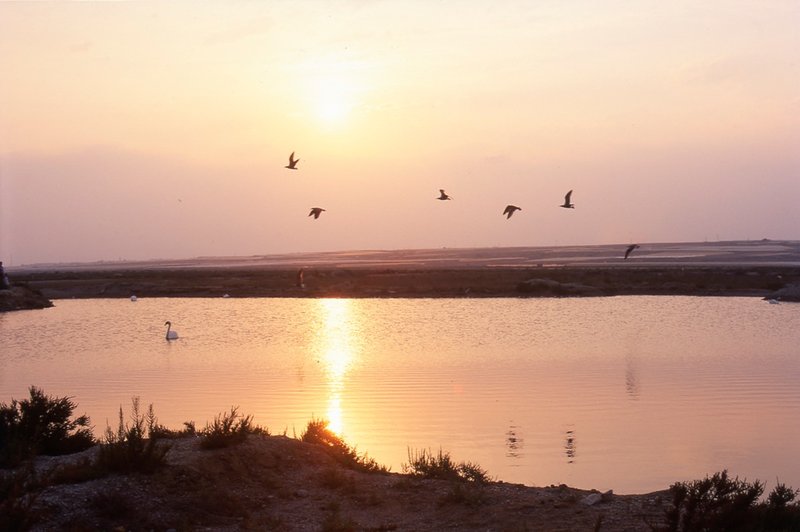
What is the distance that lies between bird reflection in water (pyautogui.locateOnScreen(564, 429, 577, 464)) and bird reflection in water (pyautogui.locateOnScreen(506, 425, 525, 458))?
643 mm

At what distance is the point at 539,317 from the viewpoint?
118ft

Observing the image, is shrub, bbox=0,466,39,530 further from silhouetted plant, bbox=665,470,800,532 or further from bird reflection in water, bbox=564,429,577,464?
bird reflection in water, bbox=564,429,577,464

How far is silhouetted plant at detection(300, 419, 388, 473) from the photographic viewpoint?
36.8 ft

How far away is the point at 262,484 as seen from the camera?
Answer: 10.1 metres

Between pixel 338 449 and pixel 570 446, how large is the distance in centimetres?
359

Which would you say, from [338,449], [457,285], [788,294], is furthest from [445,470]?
[457,285]

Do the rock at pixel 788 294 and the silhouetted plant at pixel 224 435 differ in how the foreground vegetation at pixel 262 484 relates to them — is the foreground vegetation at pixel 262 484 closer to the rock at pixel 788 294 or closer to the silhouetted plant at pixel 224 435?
the silhouetted plant at pixel 224 435

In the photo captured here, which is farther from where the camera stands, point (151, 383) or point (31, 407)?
point (151, 383)

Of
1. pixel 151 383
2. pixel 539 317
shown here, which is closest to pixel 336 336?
pixel 539 317

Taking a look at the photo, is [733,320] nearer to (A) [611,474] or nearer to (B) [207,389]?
(B) [207,389]

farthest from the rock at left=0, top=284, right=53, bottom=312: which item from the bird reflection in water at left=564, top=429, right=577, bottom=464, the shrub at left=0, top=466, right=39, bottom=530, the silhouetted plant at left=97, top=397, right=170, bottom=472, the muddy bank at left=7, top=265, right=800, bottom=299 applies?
the shrub at left=0, top=466, right=39, bottom=530

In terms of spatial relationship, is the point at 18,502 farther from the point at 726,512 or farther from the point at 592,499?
the point at 726,512

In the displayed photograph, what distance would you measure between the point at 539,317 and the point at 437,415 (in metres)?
20.8

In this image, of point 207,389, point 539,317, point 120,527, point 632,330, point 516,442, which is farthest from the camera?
point 539,317
